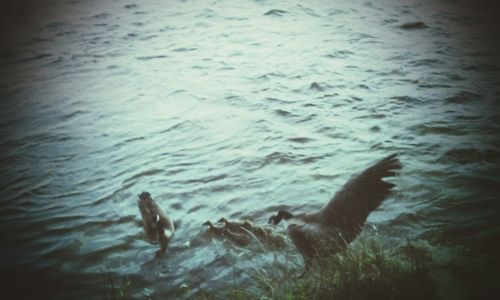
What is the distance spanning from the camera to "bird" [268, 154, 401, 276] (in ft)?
12.2

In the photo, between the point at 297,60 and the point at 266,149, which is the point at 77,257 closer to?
the point at 266,149

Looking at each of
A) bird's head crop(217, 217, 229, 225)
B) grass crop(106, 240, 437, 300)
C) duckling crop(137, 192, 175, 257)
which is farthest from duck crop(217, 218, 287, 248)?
duckling crop(137, 192, 175, 257)

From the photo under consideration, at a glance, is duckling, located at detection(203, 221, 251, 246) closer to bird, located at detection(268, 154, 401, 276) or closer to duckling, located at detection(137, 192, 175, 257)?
duckling, located at detection(137, 192, 175, 257)

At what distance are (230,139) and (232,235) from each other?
2.91 meters

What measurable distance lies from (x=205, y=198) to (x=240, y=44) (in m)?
8.34

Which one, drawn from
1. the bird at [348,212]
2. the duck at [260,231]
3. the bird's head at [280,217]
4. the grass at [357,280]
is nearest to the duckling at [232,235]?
the duck at [260,231]

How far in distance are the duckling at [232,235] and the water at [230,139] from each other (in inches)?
6.2

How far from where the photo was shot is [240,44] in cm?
1256

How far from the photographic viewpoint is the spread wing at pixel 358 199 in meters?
3.73

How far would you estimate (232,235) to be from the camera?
450 centimetres

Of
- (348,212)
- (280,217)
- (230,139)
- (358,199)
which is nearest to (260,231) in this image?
(280,217)

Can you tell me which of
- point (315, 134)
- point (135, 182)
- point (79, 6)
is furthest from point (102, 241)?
point (79, 6)

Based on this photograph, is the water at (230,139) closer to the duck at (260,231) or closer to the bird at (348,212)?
the duck at (260,231)

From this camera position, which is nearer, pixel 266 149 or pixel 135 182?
pixel 135 182
